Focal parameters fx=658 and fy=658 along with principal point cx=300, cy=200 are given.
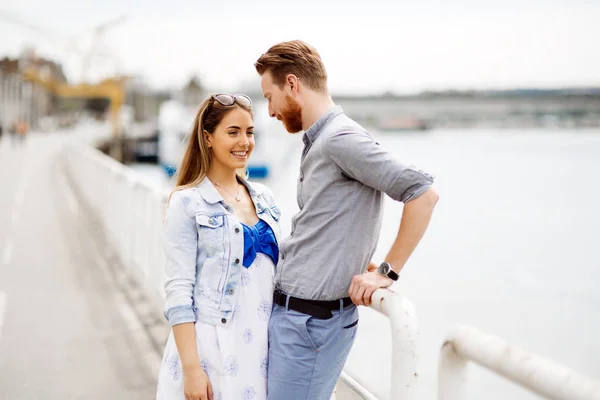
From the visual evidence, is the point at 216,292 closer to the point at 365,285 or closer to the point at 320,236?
the point at 320,236

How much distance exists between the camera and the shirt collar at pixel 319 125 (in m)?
2.07

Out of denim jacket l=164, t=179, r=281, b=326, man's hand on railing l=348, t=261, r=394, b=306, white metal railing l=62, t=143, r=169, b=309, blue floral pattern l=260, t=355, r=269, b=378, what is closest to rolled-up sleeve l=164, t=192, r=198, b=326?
denim jacket l=164, t=179, r=281, b=326

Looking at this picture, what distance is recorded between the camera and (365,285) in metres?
1.97

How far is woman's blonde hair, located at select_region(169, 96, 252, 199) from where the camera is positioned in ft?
7.63

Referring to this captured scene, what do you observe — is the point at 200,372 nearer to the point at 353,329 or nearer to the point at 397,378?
the point at 353,329

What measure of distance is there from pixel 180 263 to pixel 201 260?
8 centimetres

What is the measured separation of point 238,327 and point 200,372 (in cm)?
19

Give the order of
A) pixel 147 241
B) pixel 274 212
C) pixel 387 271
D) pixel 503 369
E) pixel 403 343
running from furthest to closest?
1. pixel 147 241
2. pixel 274 212
3. pixel 387 271
4. pixel 403 343
5. pixel 503 369

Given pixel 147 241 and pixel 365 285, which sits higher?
pixel 365 285

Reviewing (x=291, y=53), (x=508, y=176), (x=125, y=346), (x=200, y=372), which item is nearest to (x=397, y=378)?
(x=200, y=372)

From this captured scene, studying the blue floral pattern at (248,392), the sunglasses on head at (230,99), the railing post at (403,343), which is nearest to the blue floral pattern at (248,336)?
the blue floral pattern at (248,392)

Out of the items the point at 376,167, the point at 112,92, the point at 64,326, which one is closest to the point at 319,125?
the point at 376,167

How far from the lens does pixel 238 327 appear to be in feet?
7.33

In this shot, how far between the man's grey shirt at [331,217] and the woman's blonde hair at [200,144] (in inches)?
14.9
